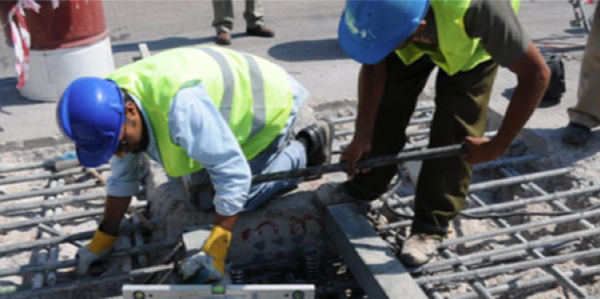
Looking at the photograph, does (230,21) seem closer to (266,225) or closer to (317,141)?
(317,141)

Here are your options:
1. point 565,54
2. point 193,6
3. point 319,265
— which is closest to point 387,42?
point 319,265

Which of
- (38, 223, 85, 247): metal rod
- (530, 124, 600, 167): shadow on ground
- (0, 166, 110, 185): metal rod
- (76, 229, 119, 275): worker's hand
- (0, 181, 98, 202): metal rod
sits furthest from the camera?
(530, 124, 600, 167): shadow on ground

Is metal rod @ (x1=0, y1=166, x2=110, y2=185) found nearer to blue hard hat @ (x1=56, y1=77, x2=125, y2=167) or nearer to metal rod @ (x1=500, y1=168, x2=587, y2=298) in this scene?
blue hard hat @ (x1=56, y1=77, x2=125, y2=167)

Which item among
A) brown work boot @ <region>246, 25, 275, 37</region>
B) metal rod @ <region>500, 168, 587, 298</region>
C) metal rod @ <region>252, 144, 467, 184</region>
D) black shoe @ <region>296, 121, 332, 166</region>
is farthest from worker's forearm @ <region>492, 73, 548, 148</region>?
brown work boot @ <region>246, 25, 275, 37</region>

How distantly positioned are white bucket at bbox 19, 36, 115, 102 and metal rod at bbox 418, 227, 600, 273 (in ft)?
10.5

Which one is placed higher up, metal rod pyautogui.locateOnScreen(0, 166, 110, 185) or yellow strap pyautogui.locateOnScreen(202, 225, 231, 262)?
yellow strap pyautogui.locateOnScreen(202, 225, 231, 262)

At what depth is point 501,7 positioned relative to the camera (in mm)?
2383

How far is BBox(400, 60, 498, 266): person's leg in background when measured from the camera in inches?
113

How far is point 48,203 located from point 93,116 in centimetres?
141

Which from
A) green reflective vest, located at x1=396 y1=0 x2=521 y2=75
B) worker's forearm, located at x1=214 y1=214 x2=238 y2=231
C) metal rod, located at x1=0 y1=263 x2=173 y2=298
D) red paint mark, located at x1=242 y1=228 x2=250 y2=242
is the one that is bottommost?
metal rod, located at x1=0 y1=263 x2=173 y2=298

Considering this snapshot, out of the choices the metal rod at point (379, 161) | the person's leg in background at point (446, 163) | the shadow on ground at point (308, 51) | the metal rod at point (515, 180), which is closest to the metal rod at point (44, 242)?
the metal rod at point (379, 161)

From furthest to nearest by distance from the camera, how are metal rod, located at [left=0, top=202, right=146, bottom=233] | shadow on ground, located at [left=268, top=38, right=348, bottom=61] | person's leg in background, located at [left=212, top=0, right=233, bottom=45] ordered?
person's leg in background, located at [left=212, top=0, right=233, bottom=45]
shadow on ground, located at [left=268, top=38, right=348, bottom=61]
metal rod, located at [left=0, top=202, right=146, bottom=233]

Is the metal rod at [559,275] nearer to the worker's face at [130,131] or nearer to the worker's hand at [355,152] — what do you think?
the worker's hand at [355,152]

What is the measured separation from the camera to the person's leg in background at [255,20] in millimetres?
6876
